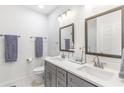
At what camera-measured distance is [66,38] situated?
2.59m

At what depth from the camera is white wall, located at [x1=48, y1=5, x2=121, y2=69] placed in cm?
149

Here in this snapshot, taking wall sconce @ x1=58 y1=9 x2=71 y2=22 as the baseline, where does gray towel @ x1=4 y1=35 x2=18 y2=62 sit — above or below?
below

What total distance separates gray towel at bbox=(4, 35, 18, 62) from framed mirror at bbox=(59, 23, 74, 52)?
4.47 feet

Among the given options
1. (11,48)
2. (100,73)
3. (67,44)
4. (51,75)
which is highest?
(67,44)

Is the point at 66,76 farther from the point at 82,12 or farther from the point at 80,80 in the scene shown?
the point at 82,12

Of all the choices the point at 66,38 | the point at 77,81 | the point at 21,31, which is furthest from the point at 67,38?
the point at 21,31

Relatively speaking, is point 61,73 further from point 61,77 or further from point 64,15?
point 64,15

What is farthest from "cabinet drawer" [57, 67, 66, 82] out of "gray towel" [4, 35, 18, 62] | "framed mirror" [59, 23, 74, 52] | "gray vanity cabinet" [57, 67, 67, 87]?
"gray towel" [4, 35, 18, 62]

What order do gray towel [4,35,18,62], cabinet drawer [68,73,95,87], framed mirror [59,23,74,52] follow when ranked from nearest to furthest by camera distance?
cabinet drawer [68,73,95,87], framed mirror [59,23,74,52], gray towel [4,35,18,62]

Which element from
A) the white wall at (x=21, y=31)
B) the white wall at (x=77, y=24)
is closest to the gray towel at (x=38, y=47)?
the white wall at (x=21, y=31)

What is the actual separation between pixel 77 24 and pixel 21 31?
192 centimetres

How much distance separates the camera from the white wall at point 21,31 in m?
2.82

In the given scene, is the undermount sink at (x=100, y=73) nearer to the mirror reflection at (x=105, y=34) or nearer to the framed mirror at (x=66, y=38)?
the mirror reflection at (x=105, y=34)

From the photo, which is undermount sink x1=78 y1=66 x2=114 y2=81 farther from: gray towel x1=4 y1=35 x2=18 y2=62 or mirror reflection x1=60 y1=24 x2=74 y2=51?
gray towel x1=4 y1=35 x2=18 y2=62
